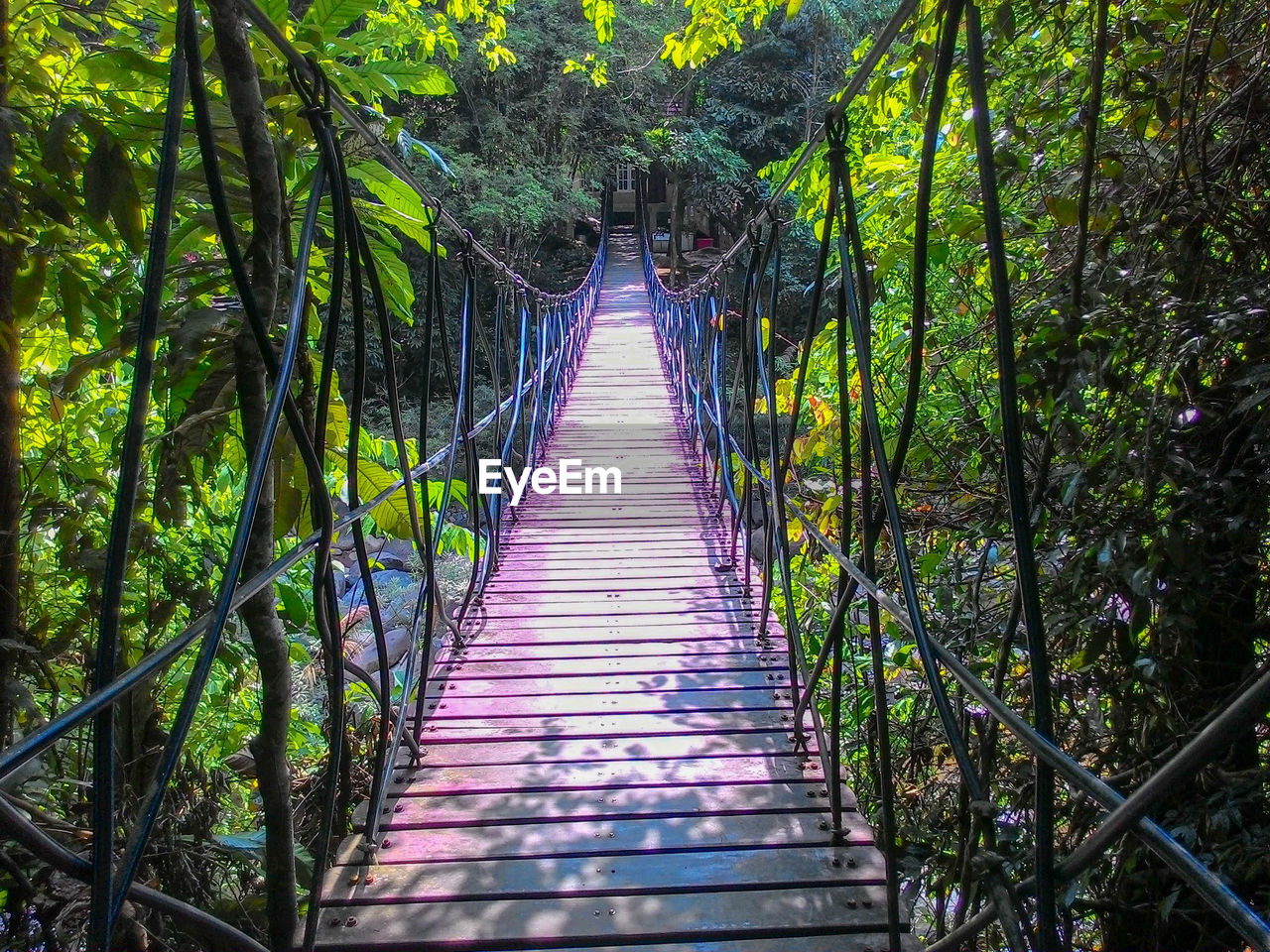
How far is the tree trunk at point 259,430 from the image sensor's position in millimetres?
1167

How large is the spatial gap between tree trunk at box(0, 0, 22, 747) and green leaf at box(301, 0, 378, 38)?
0.48 metres

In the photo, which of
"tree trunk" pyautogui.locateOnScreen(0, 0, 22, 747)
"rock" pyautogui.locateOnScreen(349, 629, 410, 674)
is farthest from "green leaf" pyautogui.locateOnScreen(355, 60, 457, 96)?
"rock" pyautogui.locateOnScreen(349, 629, 410, 674)

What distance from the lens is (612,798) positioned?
1.49 m

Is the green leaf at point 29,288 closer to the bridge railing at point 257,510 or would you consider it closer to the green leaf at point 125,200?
the green leaf at point 125,200

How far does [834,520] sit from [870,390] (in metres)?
1.26

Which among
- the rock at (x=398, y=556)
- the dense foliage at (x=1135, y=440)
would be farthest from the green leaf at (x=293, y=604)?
the rock at (x=398, y=556)

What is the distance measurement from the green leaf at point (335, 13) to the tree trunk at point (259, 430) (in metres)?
0.42

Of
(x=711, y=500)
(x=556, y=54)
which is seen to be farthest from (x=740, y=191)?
(x=711, y=500)

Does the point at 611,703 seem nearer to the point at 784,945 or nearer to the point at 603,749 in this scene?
the point at 603,749

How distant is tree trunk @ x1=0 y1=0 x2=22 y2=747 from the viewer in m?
1.25

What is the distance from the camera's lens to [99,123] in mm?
1146

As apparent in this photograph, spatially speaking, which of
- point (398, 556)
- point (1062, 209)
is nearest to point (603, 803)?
point (1062, 209)

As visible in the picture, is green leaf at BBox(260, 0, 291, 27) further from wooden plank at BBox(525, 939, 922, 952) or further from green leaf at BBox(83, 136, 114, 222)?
wooden plank at BBox(525, 939, 922, 952)

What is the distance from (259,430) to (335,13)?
892 mm
